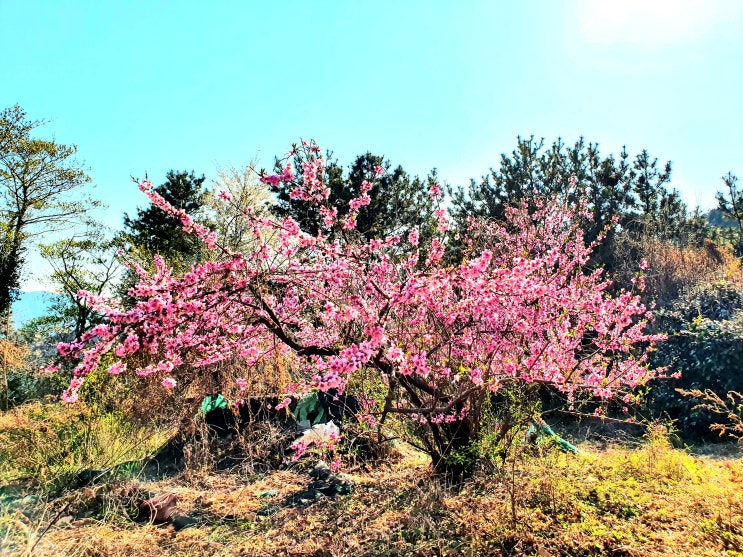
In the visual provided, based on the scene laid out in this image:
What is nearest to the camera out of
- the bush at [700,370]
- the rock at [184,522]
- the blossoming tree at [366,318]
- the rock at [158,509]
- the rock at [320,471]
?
the blossoming tree at [366,318]

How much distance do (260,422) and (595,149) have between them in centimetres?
1436

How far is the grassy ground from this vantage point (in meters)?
3.01

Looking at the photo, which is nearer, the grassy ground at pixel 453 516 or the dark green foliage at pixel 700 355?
the grassy ground at pixel 453 516

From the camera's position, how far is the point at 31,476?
5555 millimetres

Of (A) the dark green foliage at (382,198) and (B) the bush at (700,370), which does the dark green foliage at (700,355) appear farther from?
(A) the dark green foliage at (382,198)

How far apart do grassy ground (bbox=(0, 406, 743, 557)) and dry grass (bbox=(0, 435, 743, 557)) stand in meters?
0.01

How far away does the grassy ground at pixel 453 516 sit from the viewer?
3008 millimetres

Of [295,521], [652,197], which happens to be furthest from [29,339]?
[652,197]

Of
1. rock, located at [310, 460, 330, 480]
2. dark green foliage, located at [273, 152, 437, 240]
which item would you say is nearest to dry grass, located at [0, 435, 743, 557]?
rock, located at [310, 460, 330, 480]

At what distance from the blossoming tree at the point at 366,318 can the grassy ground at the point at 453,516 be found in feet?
2.22

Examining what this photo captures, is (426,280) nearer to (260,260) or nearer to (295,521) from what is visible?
(260,260)

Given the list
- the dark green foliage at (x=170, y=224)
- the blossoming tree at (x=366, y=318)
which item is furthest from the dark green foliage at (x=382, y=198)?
the blossoming tree at (x=366, y=318)

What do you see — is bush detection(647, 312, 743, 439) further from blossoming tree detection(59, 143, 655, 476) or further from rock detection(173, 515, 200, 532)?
rock detection(173, 515, 200, 532)

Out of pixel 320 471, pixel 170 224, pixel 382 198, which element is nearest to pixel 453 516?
pixel 320 471
